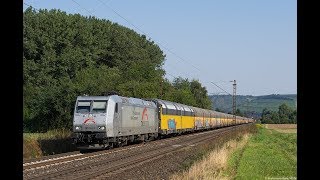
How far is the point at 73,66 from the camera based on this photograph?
79500 millimetres

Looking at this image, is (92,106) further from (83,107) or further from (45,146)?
(45,146)

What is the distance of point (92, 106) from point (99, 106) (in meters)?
0.41

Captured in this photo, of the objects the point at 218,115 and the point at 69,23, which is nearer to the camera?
the point at 69,23

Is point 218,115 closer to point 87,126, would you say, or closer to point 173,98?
point 173,98

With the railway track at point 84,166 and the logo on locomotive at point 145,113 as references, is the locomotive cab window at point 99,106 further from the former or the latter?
the logo on locomotive at point 145,113

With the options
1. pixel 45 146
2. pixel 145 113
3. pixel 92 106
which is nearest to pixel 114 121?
pixel 92 106

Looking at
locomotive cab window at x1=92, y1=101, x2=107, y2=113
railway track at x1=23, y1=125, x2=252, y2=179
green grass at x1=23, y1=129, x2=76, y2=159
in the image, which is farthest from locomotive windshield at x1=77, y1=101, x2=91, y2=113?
green grass at x1=23, y1=129, x2=76, y2=159

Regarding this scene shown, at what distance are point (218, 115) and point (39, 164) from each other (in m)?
71.9

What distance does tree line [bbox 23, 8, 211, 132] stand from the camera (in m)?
44.8

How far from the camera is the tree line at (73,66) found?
147 ft

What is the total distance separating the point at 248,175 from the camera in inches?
623
